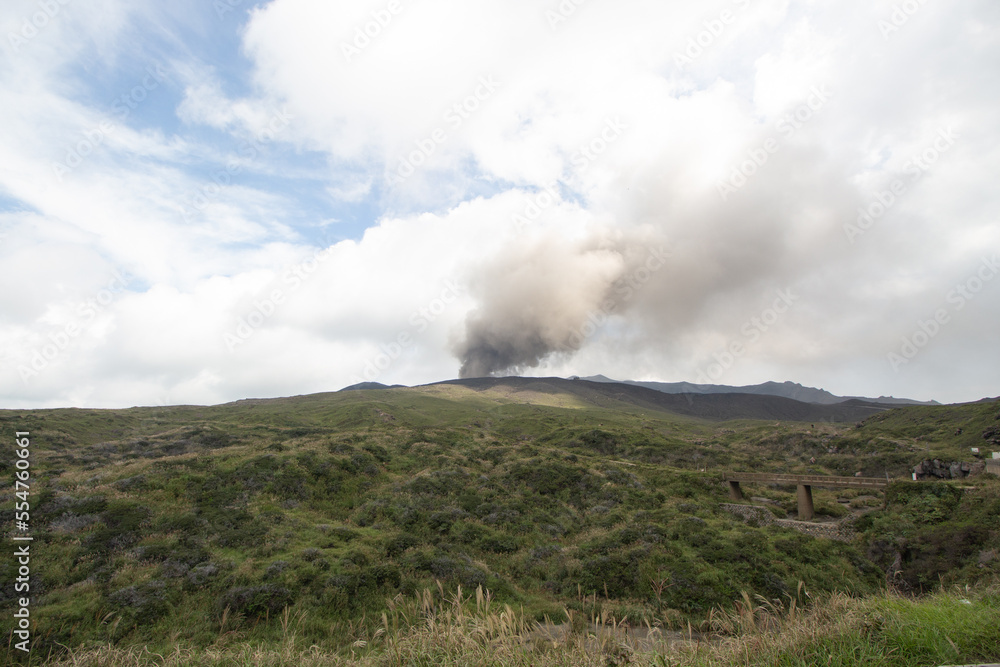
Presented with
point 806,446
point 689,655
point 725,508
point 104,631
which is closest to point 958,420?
point 806,446

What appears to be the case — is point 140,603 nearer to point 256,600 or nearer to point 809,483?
point 256,600

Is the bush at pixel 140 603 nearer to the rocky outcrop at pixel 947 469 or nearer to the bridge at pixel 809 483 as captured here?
the bridge at pixel 809 483

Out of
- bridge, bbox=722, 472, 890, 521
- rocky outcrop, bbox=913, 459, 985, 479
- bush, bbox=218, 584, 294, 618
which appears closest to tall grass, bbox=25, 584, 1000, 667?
bush, bbox=218, 584, 294, 618

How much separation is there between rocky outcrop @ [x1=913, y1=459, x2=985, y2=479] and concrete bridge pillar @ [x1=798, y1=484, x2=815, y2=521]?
14.0m

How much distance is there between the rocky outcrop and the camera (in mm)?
32656

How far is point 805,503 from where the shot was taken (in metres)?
28.9

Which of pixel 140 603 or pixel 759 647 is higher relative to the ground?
pixel 759 647

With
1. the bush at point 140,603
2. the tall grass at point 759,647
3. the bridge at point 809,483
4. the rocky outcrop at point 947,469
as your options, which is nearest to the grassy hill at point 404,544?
the bush at point 140,603

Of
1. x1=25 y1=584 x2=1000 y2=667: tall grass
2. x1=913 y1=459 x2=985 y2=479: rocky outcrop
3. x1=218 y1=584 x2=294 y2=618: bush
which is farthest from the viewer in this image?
x1=913 y1=459 x2=985 y2=479: rocky outcrop

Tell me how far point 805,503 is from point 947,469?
16371 millimetres

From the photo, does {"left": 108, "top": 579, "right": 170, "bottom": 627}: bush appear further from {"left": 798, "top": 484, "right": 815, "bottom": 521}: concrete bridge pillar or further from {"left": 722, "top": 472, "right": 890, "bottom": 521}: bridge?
Answer: {"left": 798, "top": 484, "right": 815, "bottom": 521}: concrete bridge pillar

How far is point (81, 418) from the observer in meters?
70.4

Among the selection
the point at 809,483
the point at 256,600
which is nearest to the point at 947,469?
the point at 809,483

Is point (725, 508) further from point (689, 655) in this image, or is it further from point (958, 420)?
point (958, 420)
